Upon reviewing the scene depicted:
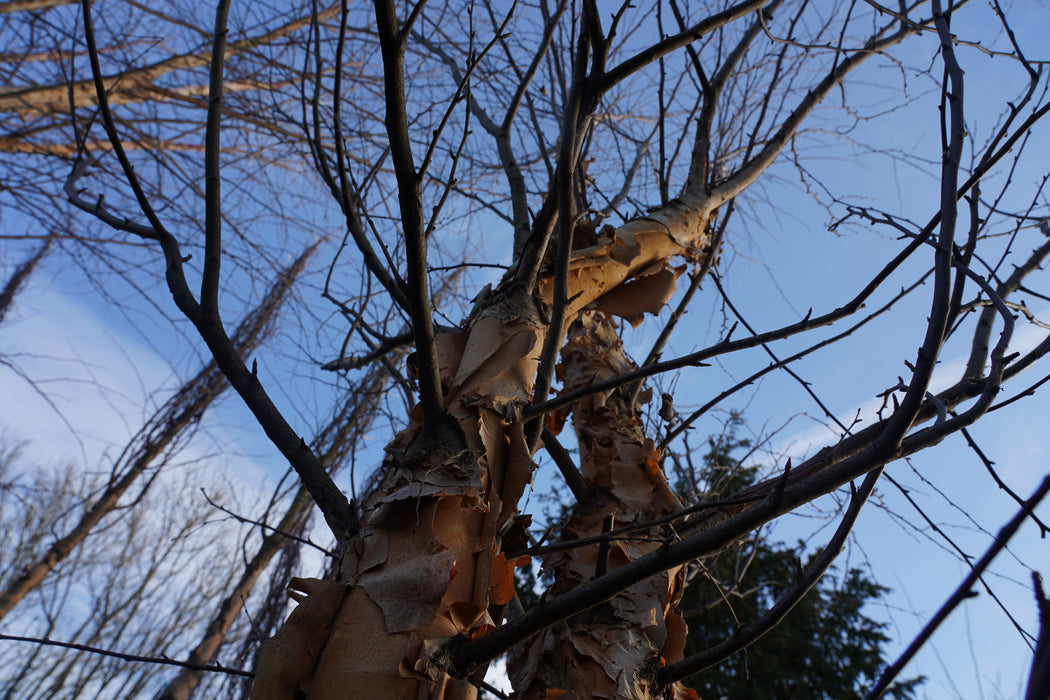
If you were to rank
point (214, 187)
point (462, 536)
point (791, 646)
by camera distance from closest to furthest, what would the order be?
point (462, 536)
point (214, 187)
point (791, 646)

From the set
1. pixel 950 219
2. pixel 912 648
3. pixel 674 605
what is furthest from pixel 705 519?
pixel 912 648

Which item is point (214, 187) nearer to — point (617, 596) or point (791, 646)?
point (617, 596)

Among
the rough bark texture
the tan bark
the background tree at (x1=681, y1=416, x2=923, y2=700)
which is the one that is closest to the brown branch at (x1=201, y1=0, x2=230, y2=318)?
the rough bark texture

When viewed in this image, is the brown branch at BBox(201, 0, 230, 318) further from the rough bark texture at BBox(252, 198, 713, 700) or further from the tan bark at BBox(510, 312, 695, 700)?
the tan bark at BBox(510, 312, 695, 700)

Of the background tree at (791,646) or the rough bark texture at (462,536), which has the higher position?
the background tree at (791,646)

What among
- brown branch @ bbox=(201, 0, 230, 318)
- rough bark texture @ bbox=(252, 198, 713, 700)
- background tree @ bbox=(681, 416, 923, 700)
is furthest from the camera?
background tree @ bbox=(681, 416, 923, 700)

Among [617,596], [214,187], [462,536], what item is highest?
[214,187]

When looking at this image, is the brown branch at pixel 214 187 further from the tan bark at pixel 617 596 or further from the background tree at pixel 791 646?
the background tree at pixel 791 646

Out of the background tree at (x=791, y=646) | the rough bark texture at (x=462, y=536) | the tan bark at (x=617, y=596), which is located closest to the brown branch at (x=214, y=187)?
the rough bark texture at (x=462, y=536)

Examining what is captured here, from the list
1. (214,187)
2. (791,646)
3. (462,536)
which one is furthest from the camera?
(791,646)

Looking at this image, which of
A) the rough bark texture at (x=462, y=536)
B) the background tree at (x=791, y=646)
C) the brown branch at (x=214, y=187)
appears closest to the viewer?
the rough bark texture at (x=462, y=536)

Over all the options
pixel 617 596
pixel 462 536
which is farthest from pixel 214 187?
pixel 617 596

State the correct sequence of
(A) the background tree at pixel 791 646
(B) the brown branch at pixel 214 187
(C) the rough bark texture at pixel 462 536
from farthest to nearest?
(A) the background tree at pixel 791 646 → (B) the brown branch at pixel 214 187 → (C) the rough bark texture at pixel 462 536

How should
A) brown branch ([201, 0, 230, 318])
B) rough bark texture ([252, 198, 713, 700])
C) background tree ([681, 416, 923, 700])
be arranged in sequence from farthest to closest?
1. background tree ([681, 416, 923, 700])
2. brown branch ([201, 0, 230, 318])
3. rough bark texture ([252, 198, 713, 700])
